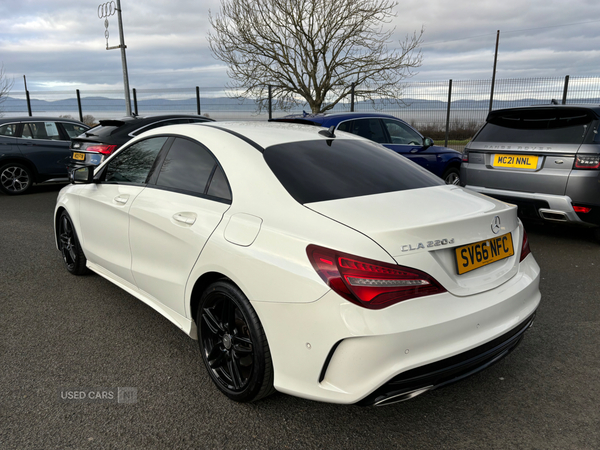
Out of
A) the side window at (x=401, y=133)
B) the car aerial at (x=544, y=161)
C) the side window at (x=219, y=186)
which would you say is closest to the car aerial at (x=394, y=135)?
the side window at (x=401, y=133)

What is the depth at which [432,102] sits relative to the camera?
48.5 feet

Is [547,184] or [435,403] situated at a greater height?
[547,184]

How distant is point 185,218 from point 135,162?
1105 mm

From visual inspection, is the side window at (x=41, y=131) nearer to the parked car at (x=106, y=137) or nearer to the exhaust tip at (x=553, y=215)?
the parked car at (x=106, y=137)

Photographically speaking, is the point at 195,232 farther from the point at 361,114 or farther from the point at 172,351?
the point at 361,114

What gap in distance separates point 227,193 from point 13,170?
367 inches

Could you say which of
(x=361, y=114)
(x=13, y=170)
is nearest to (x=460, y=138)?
(x=361, y=114)

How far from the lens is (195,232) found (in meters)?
2.62

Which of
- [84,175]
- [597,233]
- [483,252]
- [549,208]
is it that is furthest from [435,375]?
[597,233]

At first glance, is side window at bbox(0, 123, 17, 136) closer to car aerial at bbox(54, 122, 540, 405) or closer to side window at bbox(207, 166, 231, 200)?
car aerial at bbox(54, 122, 540, 405)

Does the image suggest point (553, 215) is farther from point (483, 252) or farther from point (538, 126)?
point (483, 252)

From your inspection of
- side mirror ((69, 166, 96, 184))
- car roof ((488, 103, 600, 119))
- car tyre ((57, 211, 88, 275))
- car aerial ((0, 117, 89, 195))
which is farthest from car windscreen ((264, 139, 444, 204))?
car aerial ((0, 117, 89, 195))

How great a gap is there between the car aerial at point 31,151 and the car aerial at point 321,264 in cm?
816

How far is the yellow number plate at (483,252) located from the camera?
2.17 metres
